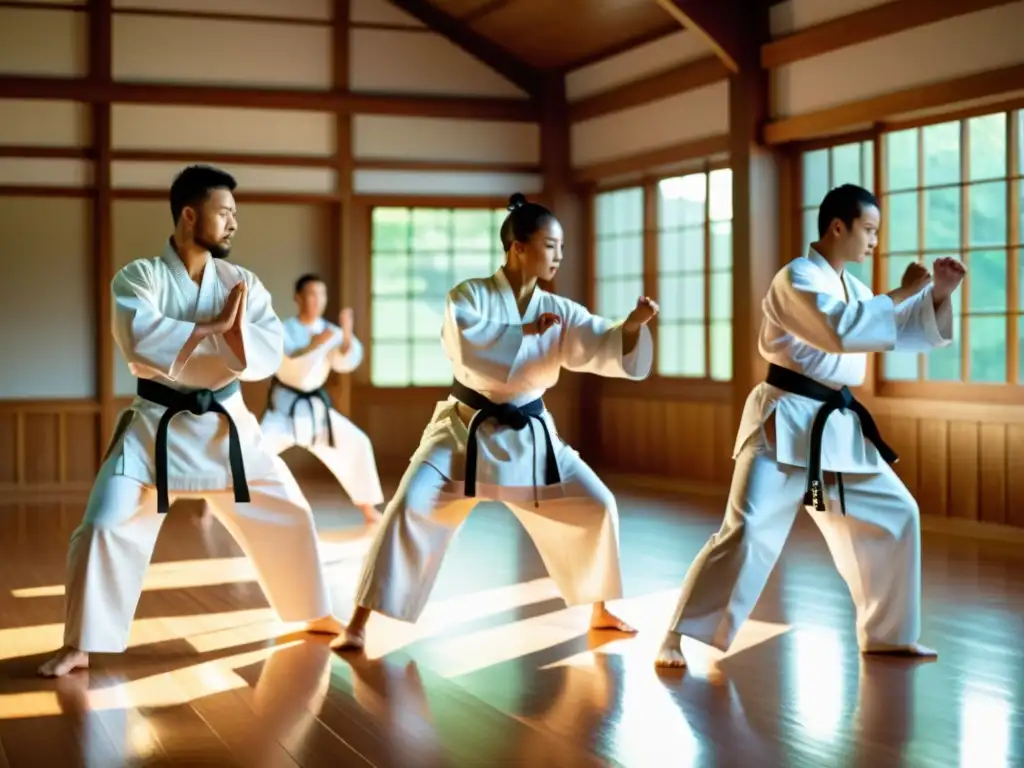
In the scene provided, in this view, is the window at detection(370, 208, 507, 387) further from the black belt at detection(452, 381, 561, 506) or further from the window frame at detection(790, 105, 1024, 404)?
the black belt at detection(452, 381, 561, 506)

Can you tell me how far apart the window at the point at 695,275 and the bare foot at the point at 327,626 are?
433 centimetres

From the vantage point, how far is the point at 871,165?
6930mm

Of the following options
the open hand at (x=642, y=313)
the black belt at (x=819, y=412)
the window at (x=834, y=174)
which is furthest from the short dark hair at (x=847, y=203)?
the window at (x=834, y=174)

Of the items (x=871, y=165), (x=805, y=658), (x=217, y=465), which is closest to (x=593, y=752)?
(x=805, y=658)

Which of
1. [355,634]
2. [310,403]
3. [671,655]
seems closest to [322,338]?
[310,403]

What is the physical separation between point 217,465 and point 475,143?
5.84 m

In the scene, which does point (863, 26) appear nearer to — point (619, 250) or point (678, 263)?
point (678, 263)

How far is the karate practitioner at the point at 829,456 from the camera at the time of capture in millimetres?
3580

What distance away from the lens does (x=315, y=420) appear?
664 cm

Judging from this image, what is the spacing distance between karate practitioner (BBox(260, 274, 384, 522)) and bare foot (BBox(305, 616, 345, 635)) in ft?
8.21

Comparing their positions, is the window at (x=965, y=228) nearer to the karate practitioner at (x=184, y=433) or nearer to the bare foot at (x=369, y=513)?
the bare foot at (x=369, y=513)

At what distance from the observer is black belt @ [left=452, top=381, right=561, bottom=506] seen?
3885 mm

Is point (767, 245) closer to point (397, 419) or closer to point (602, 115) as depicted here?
point (602, 115)

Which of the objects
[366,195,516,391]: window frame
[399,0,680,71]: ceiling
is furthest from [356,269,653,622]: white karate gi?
[366,195,516,391]: window frame
